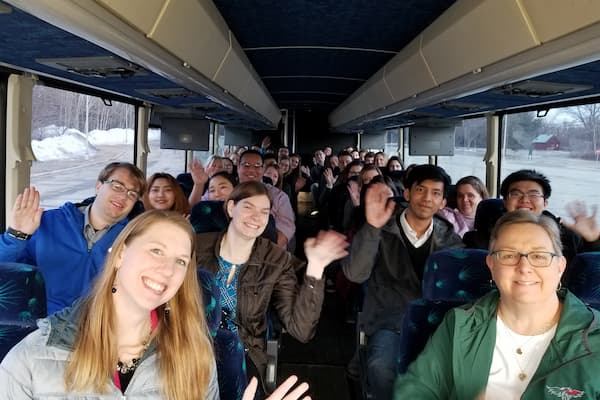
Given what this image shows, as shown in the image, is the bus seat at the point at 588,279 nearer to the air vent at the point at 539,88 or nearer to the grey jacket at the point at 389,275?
the grey jacket at the point at 389,275

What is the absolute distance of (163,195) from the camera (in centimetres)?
441

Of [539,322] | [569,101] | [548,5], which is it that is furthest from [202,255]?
[569,101]

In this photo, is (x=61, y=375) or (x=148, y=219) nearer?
(x=61, y=375)

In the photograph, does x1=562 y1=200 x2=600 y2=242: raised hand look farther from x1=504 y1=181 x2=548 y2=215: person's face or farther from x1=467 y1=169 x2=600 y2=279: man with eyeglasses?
x1=504 y1=181 x2=548 y2=215: person's face

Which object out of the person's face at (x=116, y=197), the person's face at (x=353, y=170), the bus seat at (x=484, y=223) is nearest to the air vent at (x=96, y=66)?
the person's face at (x=116, y=197)

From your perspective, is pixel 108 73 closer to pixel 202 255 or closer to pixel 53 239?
pixel 53 239

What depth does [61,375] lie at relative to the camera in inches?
65.9

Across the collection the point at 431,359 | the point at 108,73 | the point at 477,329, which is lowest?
the point at 431,359

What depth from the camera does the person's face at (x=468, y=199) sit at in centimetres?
516

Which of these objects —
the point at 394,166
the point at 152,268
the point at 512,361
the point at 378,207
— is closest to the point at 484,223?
the point at 378,207

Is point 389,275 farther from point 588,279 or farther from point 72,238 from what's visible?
point 72,238

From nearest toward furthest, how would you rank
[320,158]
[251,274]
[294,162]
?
[251,274] → [294,162] → [320,158]

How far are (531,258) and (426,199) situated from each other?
150 centimetres

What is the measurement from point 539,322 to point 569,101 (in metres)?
3.72
